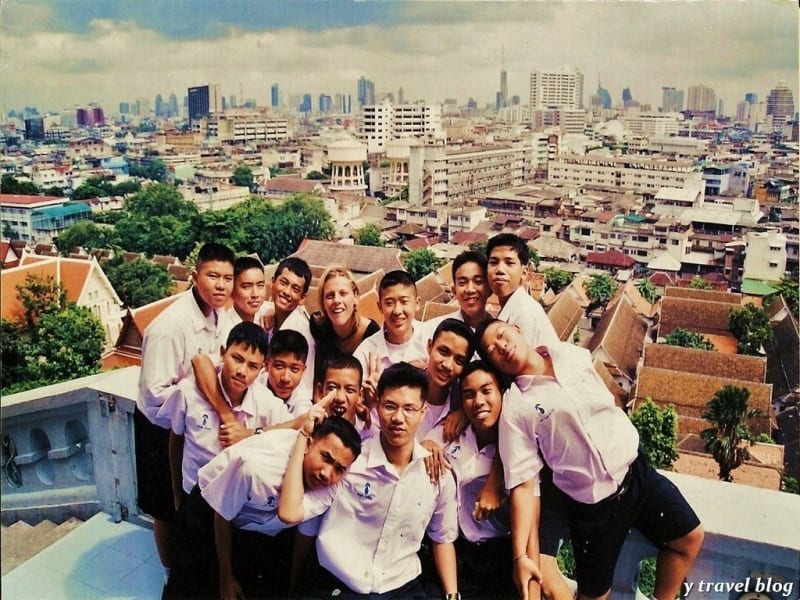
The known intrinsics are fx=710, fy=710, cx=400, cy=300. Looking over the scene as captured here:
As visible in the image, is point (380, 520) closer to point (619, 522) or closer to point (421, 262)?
point (619, 522)

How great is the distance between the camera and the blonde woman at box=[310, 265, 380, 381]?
1567mm

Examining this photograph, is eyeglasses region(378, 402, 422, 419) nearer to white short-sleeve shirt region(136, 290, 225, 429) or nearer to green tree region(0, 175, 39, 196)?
white short-sleeve shirt region(136, 290, 225, 429)

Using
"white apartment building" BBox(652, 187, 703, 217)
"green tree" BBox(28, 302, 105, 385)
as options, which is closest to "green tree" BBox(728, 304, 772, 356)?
"white apartment building" BBox(652, 187, 703, 217)

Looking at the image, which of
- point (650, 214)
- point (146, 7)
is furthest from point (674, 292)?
point (146, 7)

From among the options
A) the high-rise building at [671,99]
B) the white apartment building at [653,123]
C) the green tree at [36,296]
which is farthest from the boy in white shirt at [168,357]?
the white apartment building at [653,123]

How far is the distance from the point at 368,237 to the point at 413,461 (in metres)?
1.34

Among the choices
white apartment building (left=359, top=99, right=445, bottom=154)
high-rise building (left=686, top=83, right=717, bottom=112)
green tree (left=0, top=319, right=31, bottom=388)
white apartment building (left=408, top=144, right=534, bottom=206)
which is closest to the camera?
green tree (left=0, top=319, right=31, bottom=388)

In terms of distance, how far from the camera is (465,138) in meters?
3.17

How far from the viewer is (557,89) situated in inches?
101

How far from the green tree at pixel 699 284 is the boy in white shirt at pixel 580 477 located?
7.14ft

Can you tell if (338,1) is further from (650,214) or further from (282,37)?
(650,214)

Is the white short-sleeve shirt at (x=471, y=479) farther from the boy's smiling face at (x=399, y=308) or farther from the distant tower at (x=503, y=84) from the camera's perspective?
the distant tower at (x=503, y=84)

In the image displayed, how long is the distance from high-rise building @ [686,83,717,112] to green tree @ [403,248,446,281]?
1.03 m

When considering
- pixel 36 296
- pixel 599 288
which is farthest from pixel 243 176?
pixel 599 288
